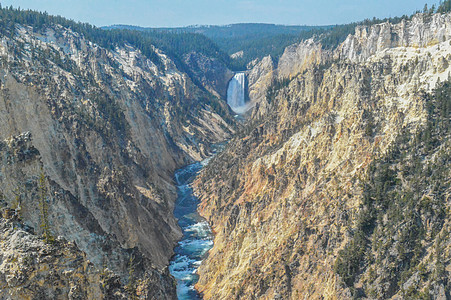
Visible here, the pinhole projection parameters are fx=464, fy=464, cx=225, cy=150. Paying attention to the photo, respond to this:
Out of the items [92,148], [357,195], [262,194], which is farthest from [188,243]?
[357,195]

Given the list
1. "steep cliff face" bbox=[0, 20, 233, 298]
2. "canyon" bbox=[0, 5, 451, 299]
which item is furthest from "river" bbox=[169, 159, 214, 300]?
"steep cliff face" bbox=[0, 20, 233, 298]

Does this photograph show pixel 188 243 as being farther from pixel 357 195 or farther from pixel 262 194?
pixel 357 195

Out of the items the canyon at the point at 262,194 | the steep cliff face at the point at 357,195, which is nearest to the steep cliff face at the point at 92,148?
the canyon at the point at 262,194

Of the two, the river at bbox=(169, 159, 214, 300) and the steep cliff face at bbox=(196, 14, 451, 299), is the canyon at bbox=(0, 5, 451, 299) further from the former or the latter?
the river at bbox=(169, 159, 214, 300)

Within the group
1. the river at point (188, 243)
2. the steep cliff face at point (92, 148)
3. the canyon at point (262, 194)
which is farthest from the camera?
the river at point (188, 243)

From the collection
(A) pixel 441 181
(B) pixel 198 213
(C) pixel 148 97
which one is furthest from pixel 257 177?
(C) pixel 148 97

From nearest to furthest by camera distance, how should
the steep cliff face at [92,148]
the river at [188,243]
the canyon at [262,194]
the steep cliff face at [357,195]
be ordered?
the canyon at [262,194] → the steep cliff face at [92,148] → the steep cliff face at [357,195] → the river at [188,243]

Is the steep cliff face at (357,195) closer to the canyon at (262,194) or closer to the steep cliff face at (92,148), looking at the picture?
the canyon at (262,194)
